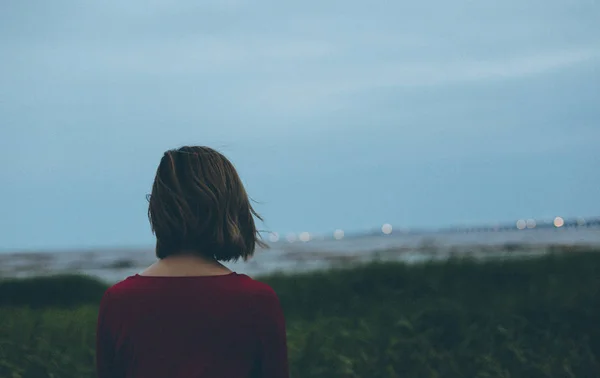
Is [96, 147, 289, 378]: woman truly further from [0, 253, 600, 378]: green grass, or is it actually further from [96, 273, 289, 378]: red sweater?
[0, 253, 600, 378]: green grass

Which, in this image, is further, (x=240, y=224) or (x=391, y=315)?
(x=391, y=315)

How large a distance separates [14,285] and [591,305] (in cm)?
1803

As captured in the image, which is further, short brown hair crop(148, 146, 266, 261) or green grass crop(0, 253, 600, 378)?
green grass crop(0, 253, 600, 378)

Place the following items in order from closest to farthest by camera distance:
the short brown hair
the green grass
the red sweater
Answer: the red sweater
the short brown hair
the green grass

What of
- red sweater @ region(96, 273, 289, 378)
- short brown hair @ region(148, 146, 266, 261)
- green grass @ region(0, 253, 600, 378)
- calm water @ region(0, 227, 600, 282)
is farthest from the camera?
calm water @ region(0, 227, 600, 282)

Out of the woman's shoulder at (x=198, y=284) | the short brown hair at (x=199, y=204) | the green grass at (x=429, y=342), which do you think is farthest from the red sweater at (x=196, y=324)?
the green grass at (x=429, y=342)

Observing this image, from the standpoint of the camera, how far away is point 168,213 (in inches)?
96.3

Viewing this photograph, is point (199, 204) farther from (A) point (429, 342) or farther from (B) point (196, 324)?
(A) point (429, 342)

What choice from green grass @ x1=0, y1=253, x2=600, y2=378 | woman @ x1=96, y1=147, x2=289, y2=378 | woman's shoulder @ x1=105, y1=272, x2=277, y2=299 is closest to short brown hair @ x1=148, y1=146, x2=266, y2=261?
woman @ x1=96, y1=147, x2=289, y2=378

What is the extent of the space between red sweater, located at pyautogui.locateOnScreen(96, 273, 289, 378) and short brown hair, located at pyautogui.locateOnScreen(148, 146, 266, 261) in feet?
0.48

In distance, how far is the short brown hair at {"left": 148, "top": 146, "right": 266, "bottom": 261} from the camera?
241 cm

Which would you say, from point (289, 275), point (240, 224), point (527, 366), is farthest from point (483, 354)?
point (289, 275)

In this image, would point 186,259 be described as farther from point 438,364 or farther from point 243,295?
point 438,364

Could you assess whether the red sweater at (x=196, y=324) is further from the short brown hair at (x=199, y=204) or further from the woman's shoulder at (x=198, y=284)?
the short brown hair at (x=199, y=204)
